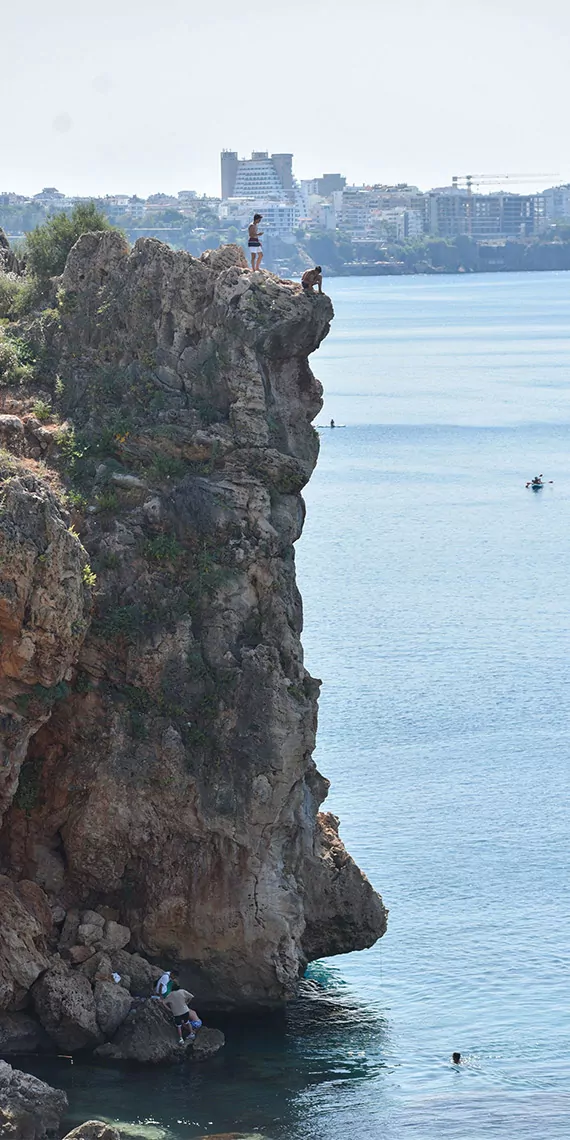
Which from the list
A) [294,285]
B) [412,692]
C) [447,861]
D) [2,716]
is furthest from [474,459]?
[2,716]

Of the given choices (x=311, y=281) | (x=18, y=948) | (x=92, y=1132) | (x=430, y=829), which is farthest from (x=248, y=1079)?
(x=430, y=829)

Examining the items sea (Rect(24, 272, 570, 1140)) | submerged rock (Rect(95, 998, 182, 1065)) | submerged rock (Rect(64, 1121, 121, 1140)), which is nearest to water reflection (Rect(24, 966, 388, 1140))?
sea (Rect(24, 272, 570, 1140))

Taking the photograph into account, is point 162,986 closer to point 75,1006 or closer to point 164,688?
point 75,1006

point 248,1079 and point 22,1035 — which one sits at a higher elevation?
point 22,1035

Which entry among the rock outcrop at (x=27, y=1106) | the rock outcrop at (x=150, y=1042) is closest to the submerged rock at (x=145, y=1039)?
the rock outcrop at (x=150, y=1042)

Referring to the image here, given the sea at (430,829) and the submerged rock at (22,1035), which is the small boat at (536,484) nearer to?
the sea at (430,829)

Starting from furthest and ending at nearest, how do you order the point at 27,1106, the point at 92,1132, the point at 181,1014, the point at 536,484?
the point at 536,484 → the point at 181,1014 → the point at 27,1106 → the point at 92,1132

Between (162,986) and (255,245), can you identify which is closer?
(162,986)

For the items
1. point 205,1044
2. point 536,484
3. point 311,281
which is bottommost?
Result: point 205,1044
